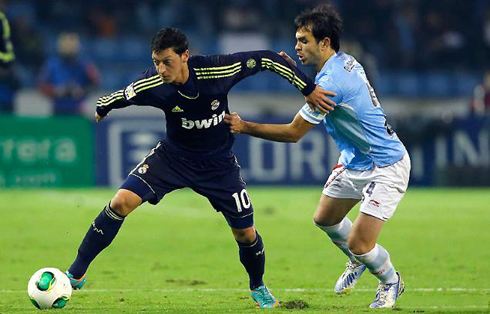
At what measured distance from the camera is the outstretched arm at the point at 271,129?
7605 mm

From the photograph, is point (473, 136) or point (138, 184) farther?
point (473, 136)

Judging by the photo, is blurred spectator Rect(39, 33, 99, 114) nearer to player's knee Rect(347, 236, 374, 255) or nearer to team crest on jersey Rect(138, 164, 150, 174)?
team crest on jersey Rect(138, 164, 150, 174)

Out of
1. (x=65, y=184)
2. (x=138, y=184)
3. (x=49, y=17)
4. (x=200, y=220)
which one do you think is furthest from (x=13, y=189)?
(x=138, y=184)

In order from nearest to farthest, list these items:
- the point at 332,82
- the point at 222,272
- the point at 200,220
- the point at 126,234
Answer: the point at 332,82
the point at 222,272
the point at 126,234
the point at 200,220

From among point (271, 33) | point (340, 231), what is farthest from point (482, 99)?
point (340, 231)

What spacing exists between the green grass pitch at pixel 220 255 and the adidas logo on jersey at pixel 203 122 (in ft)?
4.48

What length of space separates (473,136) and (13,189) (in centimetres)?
889

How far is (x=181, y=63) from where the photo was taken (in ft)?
24.9

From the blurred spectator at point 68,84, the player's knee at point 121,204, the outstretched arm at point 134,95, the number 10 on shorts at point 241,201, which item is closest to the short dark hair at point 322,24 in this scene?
the outstretched arm at point 134,95

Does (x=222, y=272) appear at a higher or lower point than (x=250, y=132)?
lower

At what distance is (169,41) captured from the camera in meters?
7.46

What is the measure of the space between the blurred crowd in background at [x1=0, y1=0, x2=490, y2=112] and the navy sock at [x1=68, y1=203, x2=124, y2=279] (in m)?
15.8

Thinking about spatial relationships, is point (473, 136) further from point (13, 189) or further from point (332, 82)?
point (332, 82)

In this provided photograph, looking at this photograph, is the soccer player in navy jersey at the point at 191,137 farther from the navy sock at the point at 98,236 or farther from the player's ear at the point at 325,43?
the player's ear at the point at 325,43
